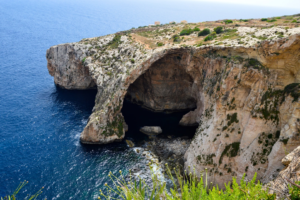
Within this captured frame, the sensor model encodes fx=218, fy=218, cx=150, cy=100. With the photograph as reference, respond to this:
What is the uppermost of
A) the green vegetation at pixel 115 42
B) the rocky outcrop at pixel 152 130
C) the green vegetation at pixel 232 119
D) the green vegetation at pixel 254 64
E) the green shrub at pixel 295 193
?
the green vegetation at pixel 115 42

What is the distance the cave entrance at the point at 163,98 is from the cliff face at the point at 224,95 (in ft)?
1.02

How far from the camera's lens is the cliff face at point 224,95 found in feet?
101

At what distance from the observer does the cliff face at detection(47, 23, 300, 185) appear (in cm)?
3078

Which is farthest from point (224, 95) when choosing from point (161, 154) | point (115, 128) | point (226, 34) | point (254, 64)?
point (115, 128)

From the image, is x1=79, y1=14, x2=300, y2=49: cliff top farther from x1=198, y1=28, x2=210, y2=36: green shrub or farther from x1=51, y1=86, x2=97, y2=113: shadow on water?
x1=51, y1=86, x2=97, y2=113: shadow on water

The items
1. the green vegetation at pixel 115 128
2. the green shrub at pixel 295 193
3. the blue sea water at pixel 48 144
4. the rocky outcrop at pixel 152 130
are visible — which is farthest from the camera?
the rocky outcrop at pixel 152 130

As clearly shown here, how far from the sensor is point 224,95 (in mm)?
37844

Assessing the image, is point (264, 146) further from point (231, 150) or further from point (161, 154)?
point (161, 154)

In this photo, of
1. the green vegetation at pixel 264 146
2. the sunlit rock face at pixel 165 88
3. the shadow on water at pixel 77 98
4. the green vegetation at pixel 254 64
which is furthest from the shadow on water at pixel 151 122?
the green vegetation at pixel 254 64

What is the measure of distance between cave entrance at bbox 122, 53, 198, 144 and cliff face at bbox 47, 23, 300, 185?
31 centimetres

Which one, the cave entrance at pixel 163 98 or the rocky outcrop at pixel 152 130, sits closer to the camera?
the rocky outcrop at pixel 152 130

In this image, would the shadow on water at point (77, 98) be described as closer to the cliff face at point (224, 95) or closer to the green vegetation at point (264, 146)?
the cliff face at point (224, 95)

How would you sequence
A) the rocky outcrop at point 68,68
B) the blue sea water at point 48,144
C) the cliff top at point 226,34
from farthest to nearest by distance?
1. the rocky outcrop at point 68,68
2. the blue sea water at point 48,144
3. the cliff top at point 226,34

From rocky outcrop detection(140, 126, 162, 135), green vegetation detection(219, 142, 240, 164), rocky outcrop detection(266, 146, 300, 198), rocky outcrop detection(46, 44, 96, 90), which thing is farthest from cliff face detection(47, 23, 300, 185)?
rocky outcrop detection(46, 44, 96, 90)
